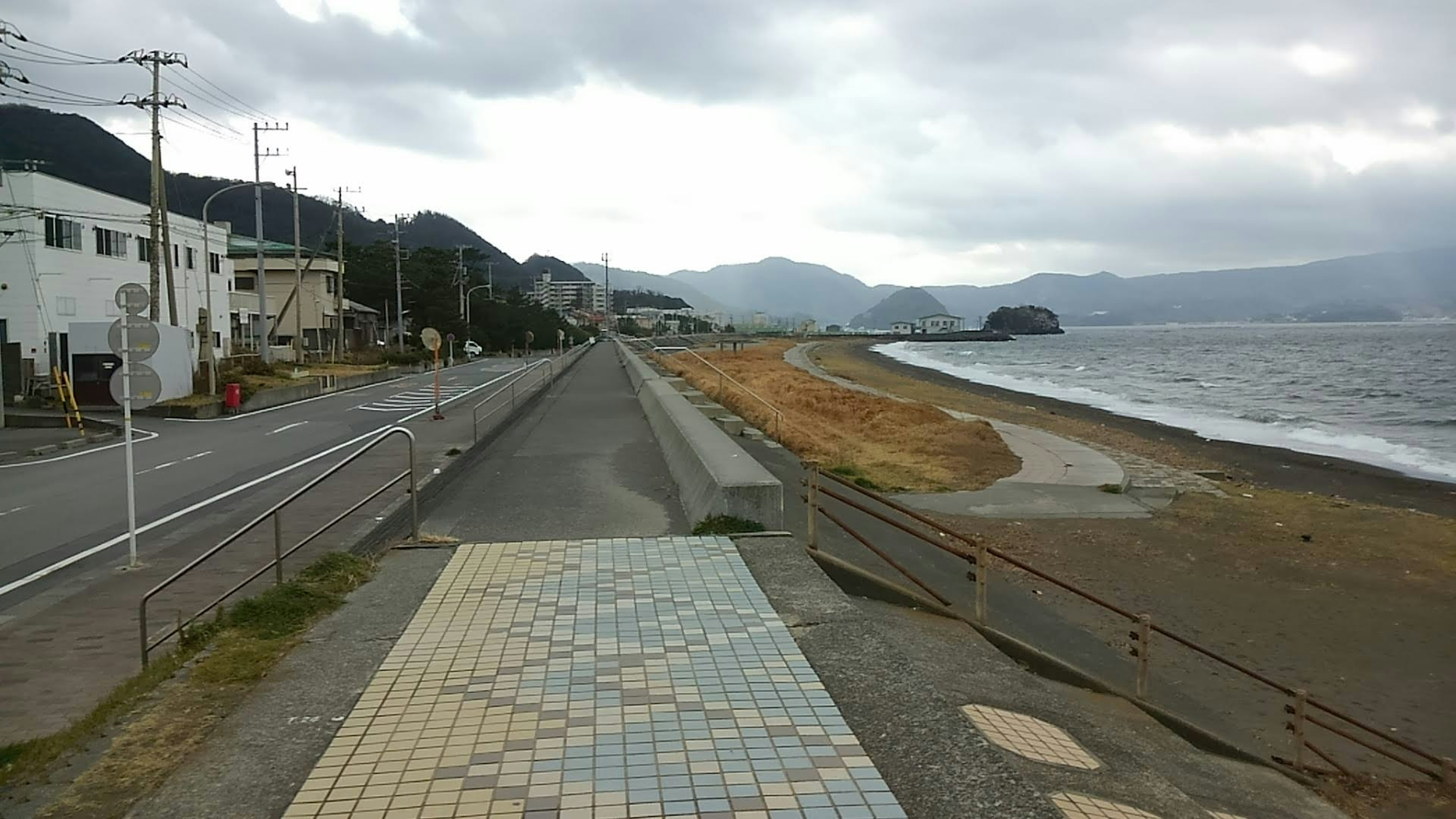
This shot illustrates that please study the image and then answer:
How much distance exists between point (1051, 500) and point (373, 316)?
8188 centimetres

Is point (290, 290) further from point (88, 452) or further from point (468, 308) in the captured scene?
point (88, 452)

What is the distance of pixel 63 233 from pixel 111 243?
13.5ft

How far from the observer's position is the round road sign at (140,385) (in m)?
10.5

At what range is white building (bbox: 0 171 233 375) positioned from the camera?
3406 cm

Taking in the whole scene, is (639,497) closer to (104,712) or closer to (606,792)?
(104,712)

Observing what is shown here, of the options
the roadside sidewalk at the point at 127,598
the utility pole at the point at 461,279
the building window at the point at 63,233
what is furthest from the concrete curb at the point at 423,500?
the utility pole at the point at 461,279

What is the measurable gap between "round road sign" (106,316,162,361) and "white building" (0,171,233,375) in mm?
25225

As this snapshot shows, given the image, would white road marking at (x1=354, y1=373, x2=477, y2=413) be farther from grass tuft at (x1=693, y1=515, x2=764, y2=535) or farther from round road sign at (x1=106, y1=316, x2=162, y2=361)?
grass tuft at (x1=693, y1=515, x2=764, y2=535)

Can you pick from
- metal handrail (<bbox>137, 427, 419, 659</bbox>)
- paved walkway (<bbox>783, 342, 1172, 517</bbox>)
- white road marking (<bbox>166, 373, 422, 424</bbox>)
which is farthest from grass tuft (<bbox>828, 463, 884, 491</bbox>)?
white road marking (<bbox>166, 373, 422, 424</bbox>)

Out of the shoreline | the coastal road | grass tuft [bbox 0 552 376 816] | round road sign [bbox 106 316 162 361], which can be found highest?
round road sign [bbox 106 316 162 361]

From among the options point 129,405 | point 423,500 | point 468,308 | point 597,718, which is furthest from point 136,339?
point 468,308

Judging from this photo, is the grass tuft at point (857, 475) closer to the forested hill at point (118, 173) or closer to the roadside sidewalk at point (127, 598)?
the roadside sidewalk at point (127, 598)

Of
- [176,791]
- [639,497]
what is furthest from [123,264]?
[176,791]

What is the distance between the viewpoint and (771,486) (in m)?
9.40
